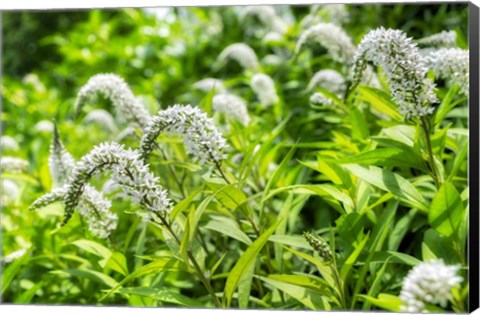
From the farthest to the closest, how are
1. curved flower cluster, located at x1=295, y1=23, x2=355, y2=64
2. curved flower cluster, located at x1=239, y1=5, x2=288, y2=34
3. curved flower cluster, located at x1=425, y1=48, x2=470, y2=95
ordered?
curved flower cluster, located at x1=239, y1=5, x2=288, y2=34 → curved flower cluster, located at x1=295, y1=23, x2=355, y2=64 → curved flower cluster, located at x1=425, y1=48, x2=470, y2=95

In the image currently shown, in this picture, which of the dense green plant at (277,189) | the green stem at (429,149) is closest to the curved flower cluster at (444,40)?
the dense green plant at (277,189)

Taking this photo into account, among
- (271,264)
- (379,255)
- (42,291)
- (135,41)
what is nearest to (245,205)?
(271,264)

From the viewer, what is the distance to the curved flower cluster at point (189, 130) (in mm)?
1929

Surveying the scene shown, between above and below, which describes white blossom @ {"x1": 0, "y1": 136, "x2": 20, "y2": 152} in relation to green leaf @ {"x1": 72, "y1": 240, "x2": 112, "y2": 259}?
above

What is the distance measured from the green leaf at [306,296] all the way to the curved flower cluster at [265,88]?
1.10 metres

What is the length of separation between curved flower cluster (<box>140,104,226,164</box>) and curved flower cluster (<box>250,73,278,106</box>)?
103 cm

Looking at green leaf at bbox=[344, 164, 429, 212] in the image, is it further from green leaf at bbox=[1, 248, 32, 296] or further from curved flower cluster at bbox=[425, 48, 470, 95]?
green leaf at bbox=[1, 248, 32, 296]

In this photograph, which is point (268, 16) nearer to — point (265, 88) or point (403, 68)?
point (265, 88)

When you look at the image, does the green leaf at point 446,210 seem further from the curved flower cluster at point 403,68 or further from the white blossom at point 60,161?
the white blossom at point 60,161

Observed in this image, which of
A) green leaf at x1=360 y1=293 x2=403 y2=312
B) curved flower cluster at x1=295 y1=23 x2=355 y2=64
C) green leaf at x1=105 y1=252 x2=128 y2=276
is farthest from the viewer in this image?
curved flower cluster at x1=295 y1=23 x2=355 y2=64

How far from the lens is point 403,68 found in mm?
1860

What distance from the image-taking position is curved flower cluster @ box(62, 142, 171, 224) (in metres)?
1.85

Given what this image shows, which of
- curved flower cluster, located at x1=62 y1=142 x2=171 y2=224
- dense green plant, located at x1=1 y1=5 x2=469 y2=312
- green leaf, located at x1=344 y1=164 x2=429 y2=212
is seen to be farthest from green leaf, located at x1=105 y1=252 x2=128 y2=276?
green leaf, located at x1=344 y1=164 x2=429 y2=212

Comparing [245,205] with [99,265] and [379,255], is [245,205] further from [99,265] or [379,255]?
[99,265]
